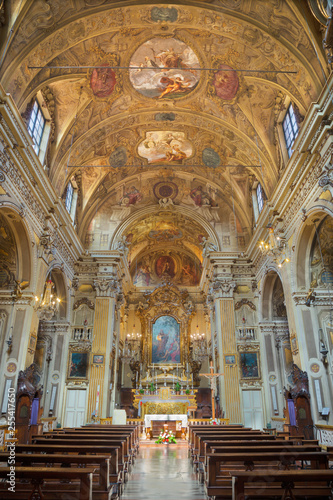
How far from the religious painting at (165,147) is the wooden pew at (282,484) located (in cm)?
1588

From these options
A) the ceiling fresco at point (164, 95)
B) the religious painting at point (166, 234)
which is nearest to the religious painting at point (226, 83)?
the ceiling fresco at point (164, 95)

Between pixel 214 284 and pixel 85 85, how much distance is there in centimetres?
1155

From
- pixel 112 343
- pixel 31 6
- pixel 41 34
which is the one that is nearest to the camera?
pixel 31 6

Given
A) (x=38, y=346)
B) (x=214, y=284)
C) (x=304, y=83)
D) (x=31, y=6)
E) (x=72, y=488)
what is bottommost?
(x=72, y=488)

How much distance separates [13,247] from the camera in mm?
12797

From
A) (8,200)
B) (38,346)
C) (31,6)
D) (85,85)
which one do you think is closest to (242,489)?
(8,200)

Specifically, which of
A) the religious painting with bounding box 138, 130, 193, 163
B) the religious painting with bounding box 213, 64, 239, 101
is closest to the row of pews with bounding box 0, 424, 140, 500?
the religious painting with bounding box 213, 64, 239, 101

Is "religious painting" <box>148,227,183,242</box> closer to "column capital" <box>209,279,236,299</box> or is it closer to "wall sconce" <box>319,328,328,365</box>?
"column capital" <box>209,279,236,299</box>

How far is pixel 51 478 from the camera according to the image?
3951mm

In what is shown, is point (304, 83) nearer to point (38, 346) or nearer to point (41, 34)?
point (41, 34)

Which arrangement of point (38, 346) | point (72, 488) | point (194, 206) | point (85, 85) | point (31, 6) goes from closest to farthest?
point (72, 488) < point (31, 6) < point (85, 85) < point (38, 346) < point (194, 206)

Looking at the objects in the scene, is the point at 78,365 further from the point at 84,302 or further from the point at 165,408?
the point at 165,408

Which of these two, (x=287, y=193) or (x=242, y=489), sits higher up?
(x=287, y=193)

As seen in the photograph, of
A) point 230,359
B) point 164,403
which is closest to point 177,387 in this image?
point 164,403
